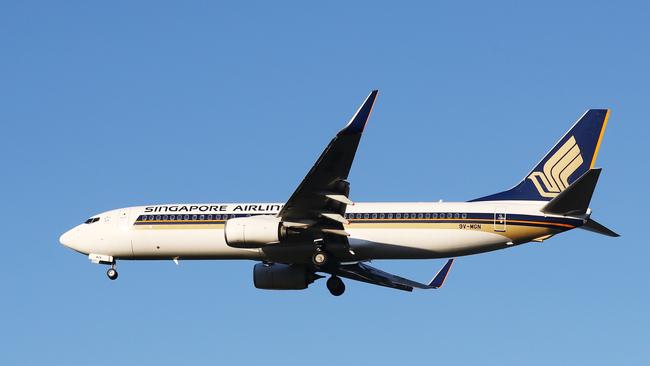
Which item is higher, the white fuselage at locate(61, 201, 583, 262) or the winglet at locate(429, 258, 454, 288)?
the winglet at locate(429, 258, 454, 288)

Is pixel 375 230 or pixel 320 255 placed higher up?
pixel 375 230

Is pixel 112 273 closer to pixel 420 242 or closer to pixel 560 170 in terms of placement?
pixel 420 242

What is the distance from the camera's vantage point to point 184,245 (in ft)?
165

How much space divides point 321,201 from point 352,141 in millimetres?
4632

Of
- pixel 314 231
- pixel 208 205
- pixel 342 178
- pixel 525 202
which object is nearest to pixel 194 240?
pixel 208 205

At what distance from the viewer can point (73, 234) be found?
177 feet

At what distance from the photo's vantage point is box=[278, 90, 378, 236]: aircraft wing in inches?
1626

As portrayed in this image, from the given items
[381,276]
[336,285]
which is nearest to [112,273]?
[336,285]

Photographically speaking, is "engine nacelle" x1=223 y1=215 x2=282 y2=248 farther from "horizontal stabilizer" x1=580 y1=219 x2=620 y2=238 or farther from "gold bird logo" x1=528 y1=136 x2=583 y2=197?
"horizontal stabilizer" x1=580 y1=219 x2=620 y2=238

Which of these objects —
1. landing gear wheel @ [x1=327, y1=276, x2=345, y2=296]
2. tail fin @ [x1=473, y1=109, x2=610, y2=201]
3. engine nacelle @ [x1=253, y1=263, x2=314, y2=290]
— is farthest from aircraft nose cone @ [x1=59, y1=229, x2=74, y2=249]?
tail fin @ [x1=473, y1=109, x2=610, y2=201]

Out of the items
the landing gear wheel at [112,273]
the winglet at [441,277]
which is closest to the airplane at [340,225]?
the landing gear wheel at [112,273]

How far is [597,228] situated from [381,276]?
11.6 meters

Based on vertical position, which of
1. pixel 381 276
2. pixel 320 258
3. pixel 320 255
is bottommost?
pixel 320 258

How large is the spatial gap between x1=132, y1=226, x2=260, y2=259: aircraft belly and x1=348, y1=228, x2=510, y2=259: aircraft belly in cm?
475
